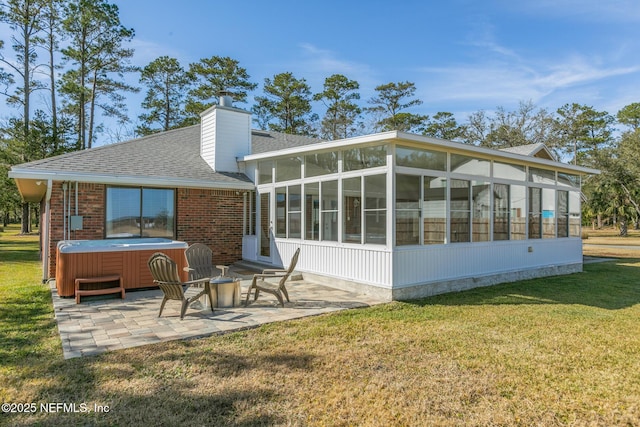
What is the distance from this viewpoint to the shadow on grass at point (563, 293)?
284 inches

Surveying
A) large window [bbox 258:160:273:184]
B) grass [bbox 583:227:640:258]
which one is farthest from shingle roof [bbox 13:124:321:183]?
grass [bbox 583:227:640:258]

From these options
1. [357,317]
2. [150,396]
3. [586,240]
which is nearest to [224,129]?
[357,317]

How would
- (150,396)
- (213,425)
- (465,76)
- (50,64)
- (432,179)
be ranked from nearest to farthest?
(213,425), (150,396), (432,179), (465,76), (50,64)

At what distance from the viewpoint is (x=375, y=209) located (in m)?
7.23

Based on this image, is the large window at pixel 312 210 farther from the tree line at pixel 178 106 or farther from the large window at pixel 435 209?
the tree line at pixel 178 106

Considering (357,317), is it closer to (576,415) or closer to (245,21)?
(576,415)

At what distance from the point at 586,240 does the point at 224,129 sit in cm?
2744

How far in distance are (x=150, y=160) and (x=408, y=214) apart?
24.3 ft

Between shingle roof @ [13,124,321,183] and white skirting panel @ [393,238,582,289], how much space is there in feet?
19.0

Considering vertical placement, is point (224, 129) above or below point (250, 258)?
above

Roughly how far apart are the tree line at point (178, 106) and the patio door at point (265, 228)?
11.3 m

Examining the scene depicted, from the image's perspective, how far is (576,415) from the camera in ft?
10.0

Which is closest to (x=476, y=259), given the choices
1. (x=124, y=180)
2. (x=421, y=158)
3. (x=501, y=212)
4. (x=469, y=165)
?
(x=501, y=212)

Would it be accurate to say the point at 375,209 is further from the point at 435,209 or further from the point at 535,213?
the point at 535,213
